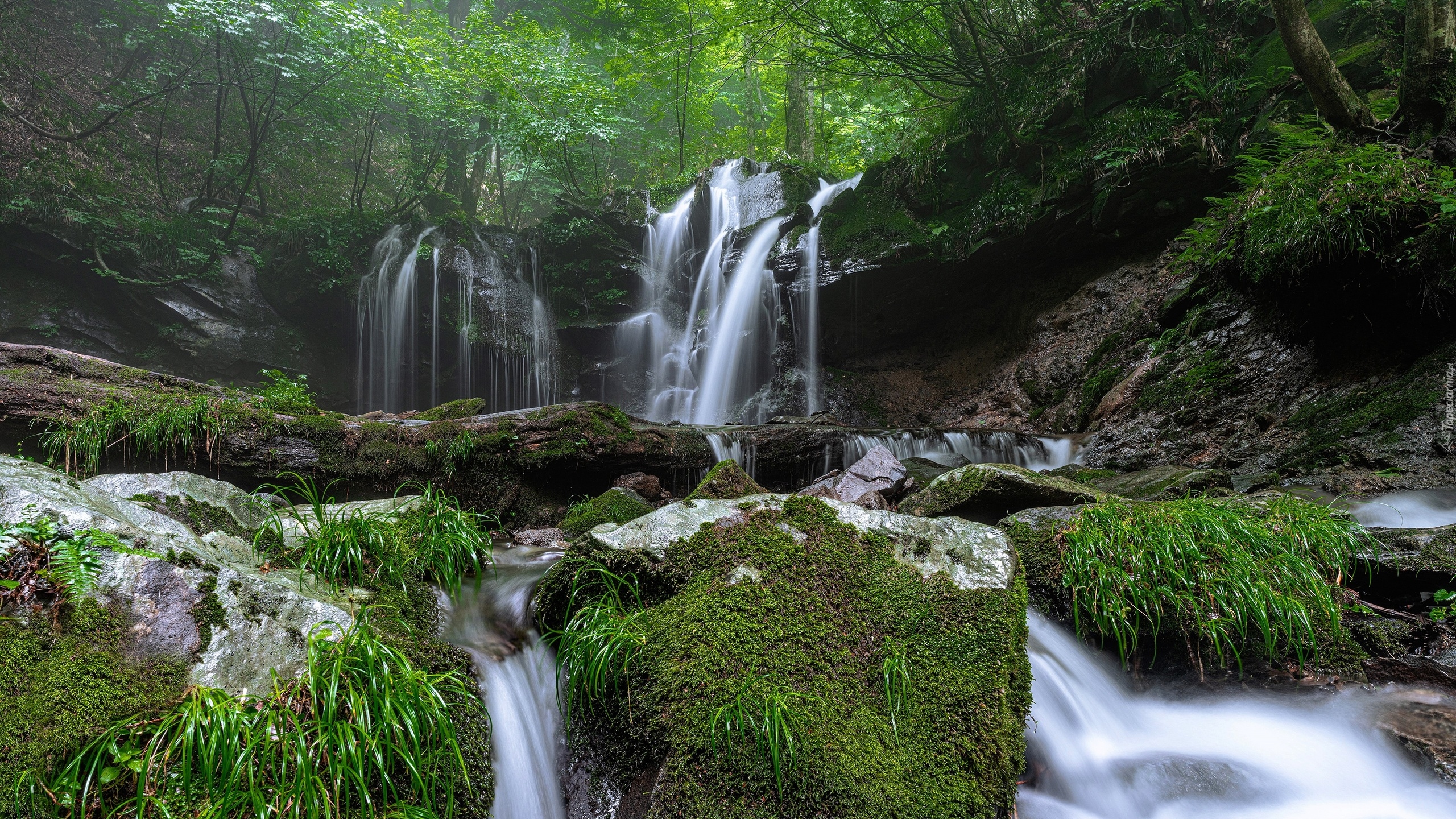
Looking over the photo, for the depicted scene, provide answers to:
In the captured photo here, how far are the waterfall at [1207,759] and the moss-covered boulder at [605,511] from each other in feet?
9.70

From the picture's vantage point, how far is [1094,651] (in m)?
2.92

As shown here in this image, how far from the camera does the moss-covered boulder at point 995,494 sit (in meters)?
4.18

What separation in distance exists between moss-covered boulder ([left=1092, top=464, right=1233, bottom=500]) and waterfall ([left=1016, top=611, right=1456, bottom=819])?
183 centimetres

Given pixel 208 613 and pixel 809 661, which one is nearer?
pixel 208 613

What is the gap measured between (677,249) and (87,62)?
14784 millimetres

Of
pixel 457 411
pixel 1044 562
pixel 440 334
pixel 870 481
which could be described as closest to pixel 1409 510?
pixel 1044 562

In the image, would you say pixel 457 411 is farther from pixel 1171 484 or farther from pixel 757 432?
pixel 1171 484

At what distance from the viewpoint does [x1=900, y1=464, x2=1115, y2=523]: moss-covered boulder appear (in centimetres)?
418

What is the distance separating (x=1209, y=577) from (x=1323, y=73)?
19.3 ft

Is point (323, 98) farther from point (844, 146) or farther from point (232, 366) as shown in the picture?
point (844, 146)

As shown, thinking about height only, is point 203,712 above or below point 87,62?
below

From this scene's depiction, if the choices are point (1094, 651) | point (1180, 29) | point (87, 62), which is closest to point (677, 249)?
point (1180, 29)

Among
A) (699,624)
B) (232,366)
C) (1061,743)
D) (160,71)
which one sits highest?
(160,71)

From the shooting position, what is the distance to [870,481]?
5.88 m
